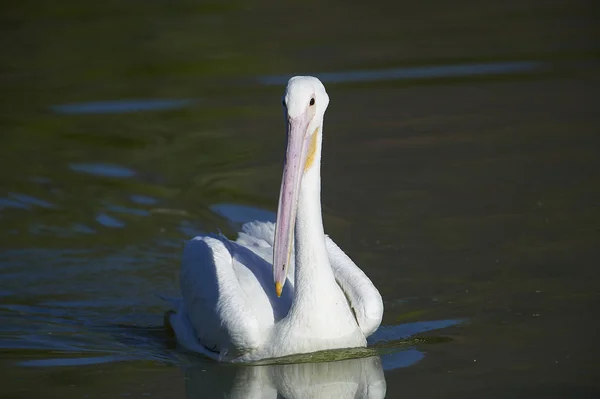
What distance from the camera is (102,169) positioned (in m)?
9.46

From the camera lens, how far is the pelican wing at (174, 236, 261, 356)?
5.59 m

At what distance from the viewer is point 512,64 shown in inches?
456

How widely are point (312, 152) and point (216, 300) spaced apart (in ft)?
3.04

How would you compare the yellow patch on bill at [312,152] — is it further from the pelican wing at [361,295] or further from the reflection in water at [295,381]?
the reflection in water at [295,381]

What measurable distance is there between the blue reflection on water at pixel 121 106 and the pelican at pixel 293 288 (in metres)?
5.10

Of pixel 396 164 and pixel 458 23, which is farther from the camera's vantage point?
pixel 458 23

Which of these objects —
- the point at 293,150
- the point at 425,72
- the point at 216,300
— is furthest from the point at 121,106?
the point at 293,150

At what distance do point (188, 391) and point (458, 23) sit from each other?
28.1ft

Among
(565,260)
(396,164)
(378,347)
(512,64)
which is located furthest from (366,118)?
(378,347)

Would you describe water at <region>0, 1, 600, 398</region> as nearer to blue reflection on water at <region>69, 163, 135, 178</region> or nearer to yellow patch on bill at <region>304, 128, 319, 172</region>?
blue reflection on water at <region>69, 163, 135, 178</region>

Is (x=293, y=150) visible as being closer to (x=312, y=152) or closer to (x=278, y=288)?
(x=312, y=152)

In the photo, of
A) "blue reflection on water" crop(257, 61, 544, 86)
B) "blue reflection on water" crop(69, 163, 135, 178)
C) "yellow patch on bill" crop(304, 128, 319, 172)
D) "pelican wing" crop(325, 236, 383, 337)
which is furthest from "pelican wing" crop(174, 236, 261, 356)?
"blue reflection on water" crop(257, 61, 544, 86)

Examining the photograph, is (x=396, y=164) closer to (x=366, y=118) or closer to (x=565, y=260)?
(x=366, y=118)

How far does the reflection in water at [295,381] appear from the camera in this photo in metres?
5.50
